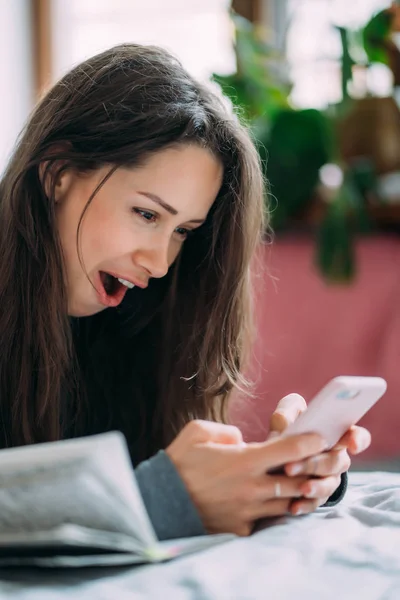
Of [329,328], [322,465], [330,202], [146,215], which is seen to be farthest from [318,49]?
[322,465]

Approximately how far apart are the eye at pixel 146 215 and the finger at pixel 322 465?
16.8 inches

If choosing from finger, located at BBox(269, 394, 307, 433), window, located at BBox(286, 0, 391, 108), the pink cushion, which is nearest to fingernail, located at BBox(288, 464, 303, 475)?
finger, located at BBox(269, 394, 307, 433)

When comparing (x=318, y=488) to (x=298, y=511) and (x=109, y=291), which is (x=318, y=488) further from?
(x=109, y=291)

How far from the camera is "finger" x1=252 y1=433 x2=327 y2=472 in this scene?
738 mm

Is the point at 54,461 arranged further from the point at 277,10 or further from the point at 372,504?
the point at 277,10

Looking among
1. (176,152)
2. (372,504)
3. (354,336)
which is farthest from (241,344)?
(354,336)

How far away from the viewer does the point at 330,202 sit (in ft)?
7.16

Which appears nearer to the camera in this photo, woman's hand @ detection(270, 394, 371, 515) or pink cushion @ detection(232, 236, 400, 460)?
woman's hand @ detection(270, 394, 371, 515)

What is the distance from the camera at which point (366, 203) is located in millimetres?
2203

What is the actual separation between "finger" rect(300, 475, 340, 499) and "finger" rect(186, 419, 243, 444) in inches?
3.0

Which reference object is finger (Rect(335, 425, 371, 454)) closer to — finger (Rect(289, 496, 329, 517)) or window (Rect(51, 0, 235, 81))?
finger (Rect(289, 496, 329, 517))

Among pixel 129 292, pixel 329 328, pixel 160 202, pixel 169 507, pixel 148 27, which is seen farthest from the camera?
pixel 148 27

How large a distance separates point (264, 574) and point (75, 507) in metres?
0.15

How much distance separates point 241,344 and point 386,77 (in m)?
1.32
